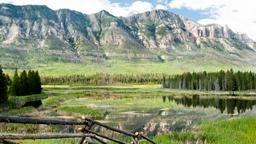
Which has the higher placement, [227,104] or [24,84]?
[24,84]

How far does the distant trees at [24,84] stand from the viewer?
138500mm

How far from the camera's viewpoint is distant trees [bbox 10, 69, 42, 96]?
13850 centimetres

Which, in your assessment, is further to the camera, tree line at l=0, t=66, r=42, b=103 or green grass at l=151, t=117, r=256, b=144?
tree line at l=0, t=66, r=42, b=103

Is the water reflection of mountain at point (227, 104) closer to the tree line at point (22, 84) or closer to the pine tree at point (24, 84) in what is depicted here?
the pine tree at point (24, 84)

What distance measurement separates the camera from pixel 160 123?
65.1m

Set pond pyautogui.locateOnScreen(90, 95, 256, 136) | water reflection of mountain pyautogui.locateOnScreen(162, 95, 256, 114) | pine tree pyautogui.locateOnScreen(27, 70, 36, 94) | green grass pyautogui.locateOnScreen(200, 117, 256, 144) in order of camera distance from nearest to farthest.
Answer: green grass pyautogui.locateOnScreen(200, 117, 256, 144) → pond pyautogui.locateOnScreen(90, 95, 256, 136) → water reflection of mountain pyautogui.locateOnScreen(162, 95, 256, 114) → pine tree pyautogui.locateOnScreen(27, 70, 36, 94)

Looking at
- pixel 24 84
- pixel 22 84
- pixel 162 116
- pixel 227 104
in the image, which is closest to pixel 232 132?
pixel 162 116

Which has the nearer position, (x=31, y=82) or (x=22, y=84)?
(x=22, y=84)

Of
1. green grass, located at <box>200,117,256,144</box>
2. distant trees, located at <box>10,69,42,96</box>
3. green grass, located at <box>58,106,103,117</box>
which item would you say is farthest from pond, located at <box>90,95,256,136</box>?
distant trees, located at <box>10,69,42,96</box>

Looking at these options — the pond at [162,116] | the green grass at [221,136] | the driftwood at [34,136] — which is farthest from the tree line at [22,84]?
the driftwood at [34,136]

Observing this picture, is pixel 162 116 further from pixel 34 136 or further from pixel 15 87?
pixel 15 87

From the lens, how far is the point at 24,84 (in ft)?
466

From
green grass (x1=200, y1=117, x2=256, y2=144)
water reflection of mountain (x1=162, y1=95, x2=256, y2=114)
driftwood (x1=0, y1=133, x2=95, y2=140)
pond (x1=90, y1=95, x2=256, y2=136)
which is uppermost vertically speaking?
driftwood (x1=0, y1=133, x2=95, y2=140)

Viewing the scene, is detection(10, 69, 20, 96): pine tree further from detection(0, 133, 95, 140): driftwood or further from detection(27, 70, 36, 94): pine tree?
detection(0, 133, 95, 140): driftwood
